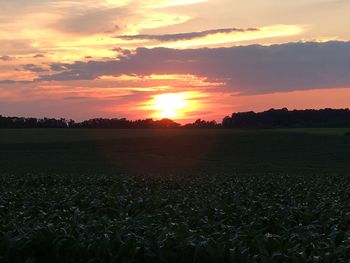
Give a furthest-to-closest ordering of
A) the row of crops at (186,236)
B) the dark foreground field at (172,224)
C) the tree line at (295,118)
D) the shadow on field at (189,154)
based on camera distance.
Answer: the tree line at (295,118)
the shadow on field at (189,154)
the dark foreground field at (172,224)
the row of crops at (186,236)

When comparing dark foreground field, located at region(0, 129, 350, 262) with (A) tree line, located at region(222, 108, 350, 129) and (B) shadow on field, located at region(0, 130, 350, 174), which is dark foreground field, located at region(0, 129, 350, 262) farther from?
(A) tree line, located at region(222, 108, 350, 129)

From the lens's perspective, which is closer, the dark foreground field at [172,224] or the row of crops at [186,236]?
the row of crops at [186,236]

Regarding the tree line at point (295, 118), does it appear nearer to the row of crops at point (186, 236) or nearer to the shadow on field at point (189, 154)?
the shadow on field at point (189, 154)

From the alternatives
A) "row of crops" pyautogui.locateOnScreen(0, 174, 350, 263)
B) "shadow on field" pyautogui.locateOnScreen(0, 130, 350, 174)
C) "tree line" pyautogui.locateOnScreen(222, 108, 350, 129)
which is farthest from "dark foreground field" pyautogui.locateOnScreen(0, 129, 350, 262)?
"tree line" pyautogui.locateOnScreen(222, 108, 350, 129)

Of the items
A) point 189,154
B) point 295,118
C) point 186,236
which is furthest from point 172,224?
point 295,118

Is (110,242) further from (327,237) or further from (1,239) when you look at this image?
(327,237)

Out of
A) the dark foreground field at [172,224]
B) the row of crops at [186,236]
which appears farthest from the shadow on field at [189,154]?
the row of crops at [186,236]

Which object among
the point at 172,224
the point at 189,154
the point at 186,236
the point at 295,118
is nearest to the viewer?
the point at 186,236

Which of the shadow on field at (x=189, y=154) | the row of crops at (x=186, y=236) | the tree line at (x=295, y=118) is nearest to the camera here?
the row of crops at (x=186, y=236)

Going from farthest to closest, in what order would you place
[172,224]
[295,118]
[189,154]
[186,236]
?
1. [295,118]
2. [189,154]
3. [172,224]
4. [186,236]

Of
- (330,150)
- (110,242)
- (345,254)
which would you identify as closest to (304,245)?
(345,254)

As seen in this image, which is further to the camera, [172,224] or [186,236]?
[172,224]

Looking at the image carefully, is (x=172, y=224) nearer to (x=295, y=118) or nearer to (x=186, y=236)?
(x=186, y=236)

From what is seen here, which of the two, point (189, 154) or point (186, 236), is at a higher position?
point (186, 236)
